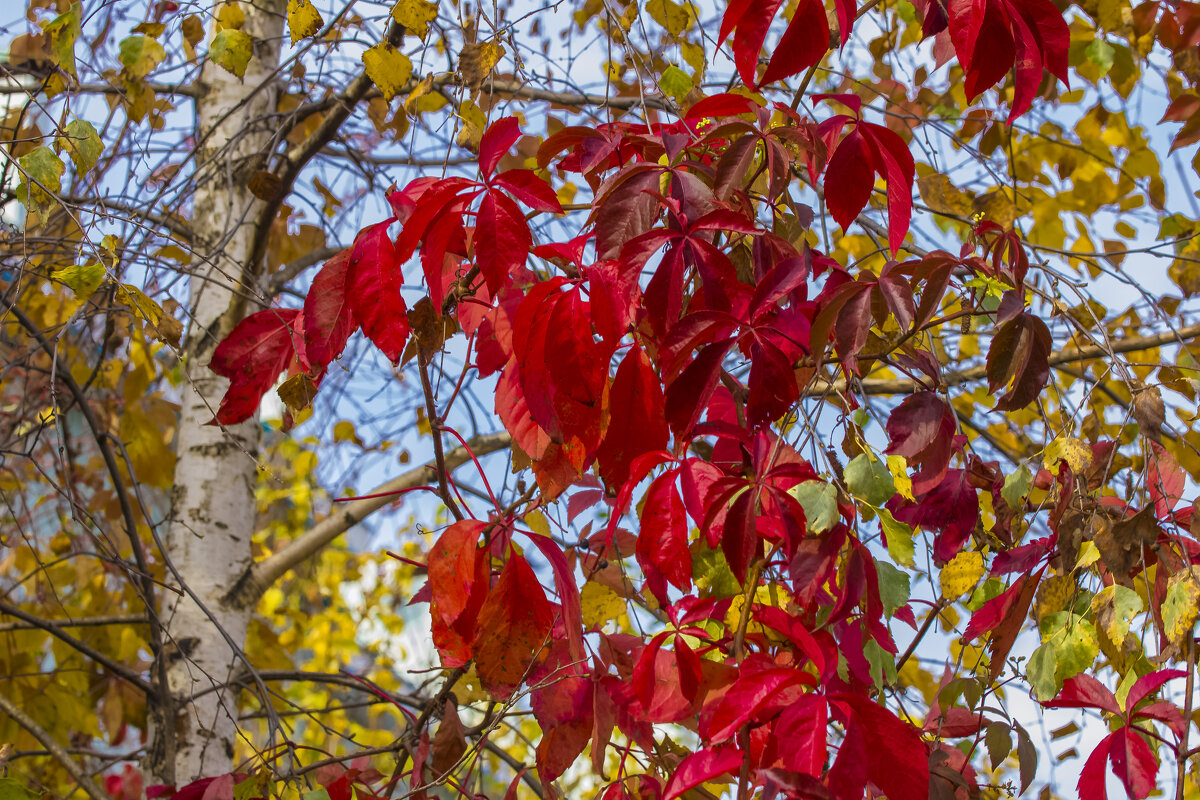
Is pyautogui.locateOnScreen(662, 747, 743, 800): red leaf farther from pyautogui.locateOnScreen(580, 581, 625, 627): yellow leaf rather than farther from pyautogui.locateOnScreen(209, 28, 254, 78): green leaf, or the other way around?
pyautogui.locateOnScreen(209, 28, 254, 78): green leaf

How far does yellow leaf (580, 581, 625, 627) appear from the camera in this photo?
1.03 meters

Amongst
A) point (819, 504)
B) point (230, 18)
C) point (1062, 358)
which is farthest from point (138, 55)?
point (1062, 358)

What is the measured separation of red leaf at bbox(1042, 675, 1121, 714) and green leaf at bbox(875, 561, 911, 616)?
0.71 feet

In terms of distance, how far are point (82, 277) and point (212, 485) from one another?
735 mm

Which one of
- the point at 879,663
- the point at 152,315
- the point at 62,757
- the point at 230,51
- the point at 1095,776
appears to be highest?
the point at 230,51

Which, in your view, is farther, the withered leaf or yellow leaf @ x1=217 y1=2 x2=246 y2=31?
yellow leaf @ x1=217 y1=2 x2=246 y2=31

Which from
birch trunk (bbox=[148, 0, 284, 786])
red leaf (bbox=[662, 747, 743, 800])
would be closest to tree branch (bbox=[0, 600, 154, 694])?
birch trunk (bbox=[148, 0, 284, 786])

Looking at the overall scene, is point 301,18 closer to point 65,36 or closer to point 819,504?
point 65,36

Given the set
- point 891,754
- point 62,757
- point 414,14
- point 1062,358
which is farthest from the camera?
point 1062,358

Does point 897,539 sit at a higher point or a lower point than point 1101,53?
lower

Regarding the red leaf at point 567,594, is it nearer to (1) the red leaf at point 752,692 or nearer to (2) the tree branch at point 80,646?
(1) the red leaf at point 752,692

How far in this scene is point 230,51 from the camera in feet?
4.09

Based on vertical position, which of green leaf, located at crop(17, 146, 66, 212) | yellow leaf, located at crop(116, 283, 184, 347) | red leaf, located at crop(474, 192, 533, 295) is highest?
green leaf, located at crop(17, 146, 66, 212)

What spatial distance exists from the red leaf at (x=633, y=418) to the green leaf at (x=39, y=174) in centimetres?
72
